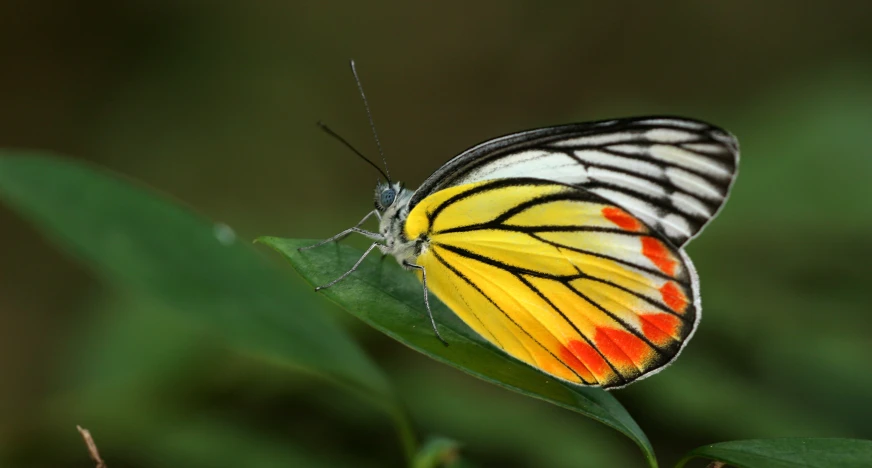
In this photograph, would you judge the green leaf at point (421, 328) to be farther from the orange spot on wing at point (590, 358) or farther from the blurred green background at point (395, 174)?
the blurred green background at point (395, 174)

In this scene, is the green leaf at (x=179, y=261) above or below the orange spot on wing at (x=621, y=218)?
above

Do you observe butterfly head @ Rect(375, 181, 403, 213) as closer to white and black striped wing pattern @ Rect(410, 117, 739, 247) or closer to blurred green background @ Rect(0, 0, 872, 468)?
white and black striped wing pattern @ Rect(410, 117, 739, 247)

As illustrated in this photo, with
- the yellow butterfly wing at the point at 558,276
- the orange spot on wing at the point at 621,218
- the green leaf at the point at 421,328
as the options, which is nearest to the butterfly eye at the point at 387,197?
the yellow butterfly wing at the point at 558,276

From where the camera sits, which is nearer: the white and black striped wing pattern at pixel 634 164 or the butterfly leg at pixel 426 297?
the butterfly leg at pixel 426 297

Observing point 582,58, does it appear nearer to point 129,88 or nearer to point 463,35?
point 463,35

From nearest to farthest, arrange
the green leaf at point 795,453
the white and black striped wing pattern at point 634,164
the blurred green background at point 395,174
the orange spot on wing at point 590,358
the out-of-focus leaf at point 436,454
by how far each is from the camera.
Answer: the green leaf at point 795,453, the out-of-focus leaf at point 436,454, the orange spot on wing at point 590,358, the white and black striped wing pattern at point 634,164, the blurred green background at point 395,174

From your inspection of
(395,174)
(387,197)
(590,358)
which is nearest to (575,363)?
(590,358)

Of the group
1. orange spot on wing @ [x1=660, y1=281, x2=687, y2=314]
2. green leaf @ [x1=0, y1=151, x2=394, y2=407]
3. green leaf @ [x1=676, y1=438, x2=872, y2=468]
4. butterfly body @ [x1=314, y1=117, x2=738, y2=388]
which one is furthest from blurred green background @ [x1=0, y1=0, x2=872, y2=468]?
green leaf @ [x1=676, y1=438, x2=872, y2=468]

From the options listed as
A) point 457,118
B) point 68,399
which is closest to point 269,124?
point 457,118
